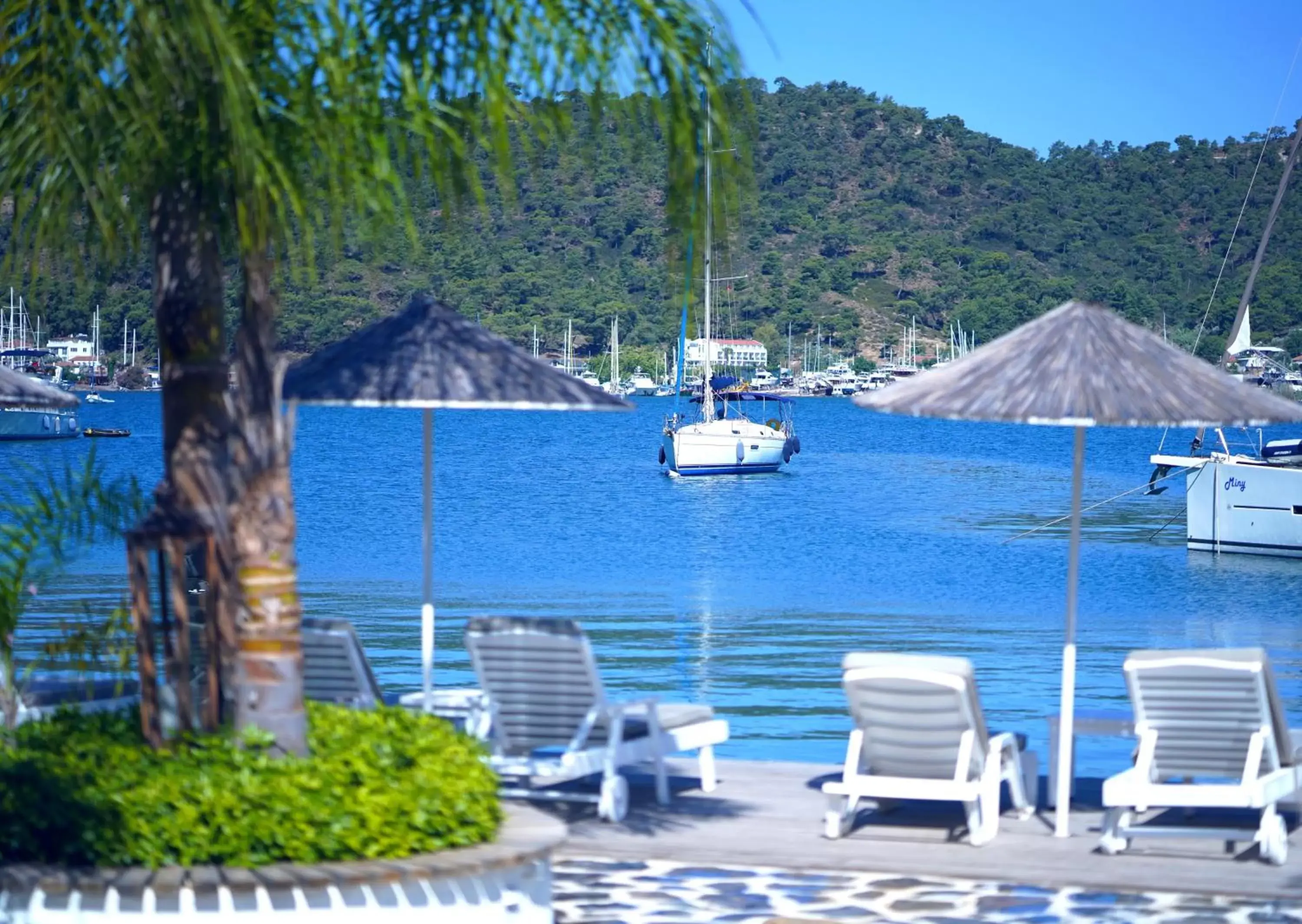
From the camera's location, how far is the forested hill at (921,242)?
108m

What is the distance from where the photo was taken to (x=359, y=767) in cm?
507

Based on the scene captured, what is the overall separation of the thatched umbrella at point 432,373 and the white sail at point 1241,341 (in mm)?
22994

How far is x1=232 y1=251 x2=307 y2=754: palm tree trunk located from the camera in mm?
5098

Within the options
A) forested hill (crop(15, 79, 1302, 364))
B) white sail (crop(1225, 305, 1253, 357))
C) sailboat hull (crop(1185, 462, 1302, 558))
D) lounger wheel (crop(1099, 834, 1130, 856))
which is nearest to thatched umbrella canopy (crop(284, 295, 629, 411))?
lounger wheel (crop(1099, 834, 1130, 856))

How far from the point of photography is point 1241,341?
29.8 metres

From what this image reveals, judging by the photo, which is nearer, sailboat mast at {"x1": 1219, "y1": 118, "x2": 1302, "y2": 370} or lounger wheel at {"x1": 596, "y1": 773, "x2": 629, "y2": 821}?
lounger wheel at {"x1": 596, "y1": 773, "x2": 629, "y2": 821}

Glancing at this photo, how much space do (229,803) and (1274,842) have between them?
150 inches

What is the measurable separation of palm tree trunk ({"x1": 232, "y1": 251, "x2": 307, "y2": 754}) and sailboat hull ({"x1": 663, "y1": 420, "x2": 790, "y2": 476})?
47937 millimetres

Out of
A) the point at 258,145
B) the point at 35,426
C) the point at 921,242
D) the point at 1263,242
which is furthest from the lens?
the point at 921,242

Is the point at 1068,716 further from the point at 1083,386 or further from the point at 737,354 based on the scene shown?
the point at 737,354

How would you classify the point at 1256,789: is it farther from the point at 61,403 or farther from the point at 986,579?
the point at 986,579

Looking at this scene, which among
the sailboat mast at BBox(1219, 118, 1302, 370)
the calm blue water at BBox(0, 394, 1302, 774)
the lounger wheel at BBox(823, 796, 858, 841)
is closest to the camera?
the lounger wheel at BBox(823, 796, 858, 841)

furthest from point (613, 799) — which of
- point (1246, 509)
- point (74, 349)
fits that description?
point (74, 349)

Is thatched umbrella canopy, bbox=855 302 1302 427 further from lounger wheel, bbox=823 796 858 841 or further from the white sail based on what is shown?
the white sail
